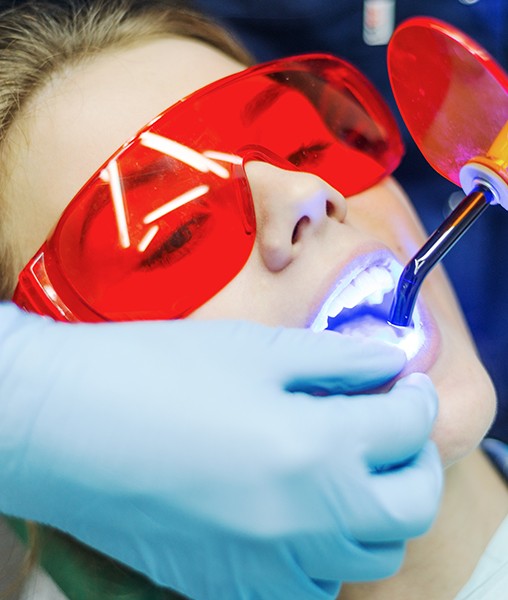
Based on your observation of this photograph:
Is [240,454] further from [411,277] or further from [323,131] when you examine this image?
[323,131]

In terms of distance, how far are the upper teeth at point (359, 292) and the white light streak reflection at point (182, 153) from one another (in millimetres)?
225

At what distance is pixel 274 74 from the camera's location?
1154 mm

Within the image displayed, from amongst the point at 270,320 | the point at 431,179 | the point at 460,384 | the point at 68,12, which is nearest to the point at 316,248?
the point at 270,320

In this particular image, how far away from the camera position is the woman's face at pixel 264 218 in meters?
0.98

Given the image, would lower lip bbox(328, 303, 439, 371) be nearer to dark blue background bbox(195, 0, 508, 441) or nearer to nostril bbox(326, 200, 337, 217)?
nostril bbox(326, 200, 337, 217)

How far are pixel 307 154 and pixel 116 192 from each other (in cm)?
32

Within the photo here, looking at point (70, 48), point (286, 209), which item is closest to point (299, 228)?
point (286, 209)

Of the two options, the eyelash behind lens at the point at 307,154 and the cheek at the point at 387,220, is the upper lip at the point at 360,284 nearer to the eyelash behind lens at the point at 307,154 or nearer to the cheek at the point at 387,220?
the cheek at the point at 387,220

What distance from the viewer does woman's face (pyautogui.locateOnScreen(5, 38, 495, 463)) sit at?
3.23 feet

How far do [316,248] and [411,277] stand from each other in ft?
0.43

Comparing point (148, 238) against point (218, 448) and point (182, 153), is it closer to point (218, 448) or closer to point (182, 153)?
point (182, 153)

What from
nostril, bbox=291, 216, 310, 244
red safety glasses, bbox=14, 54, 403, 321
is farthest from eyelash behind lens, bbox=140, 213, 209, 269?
nostril, bbox=291, 216, 310, 244

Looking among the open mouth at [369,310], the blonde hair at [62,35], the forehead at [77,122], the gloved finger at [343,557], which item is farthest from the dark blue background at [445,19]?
the gloved finger at [343,557]

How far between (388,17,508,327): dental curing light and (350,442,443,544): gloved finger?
0.23m
